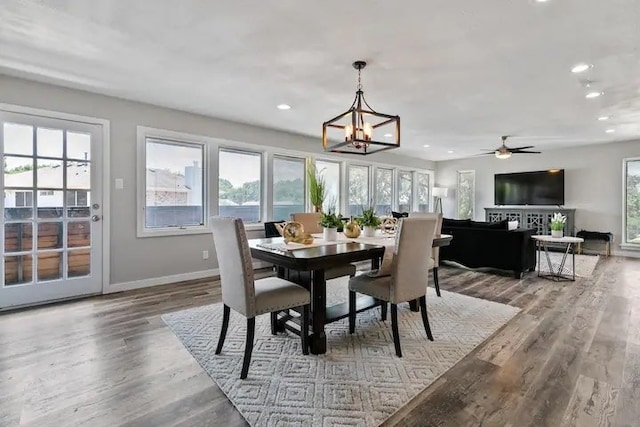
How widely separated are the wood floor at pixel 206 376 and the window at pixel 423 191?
5.98 meters

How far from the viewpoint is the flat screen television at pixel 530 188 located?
7477 millimetres

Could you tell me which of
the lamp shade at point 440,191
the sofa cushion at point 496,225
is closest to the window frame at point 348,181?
the lamp shade at point 440,191

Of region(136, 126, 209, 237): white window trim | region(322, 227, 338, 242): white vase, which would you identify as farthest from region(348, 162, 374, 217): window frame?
region(322, 227, 338, 242): white vase

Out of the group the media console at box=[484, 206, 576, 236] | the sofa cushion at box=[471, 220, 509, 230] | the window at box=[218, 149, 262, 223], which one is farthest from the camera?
the media console at box=[484, 206, 576, 236]

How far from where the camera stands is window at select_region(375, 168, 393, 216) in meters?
7.92

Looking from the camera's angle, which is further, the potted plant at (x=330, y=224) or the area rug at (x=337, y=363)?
the potted plant at (x=330, y=224)

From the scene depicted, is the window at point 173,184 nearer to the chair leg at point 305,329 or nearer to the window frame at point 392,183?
the chair leg at point 305,329

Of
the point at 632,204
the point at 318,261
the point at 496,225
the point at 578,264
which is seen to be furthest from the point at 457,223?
the point at 632,204

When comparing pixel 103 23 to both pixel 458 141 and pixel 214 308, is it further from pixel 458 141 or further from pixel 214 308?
pixel 458 141

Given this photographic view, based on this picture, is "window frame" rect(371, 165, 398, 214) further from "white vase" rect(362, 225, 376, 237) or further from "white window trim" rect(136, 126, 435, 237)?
"white vase" rect(362, 225, 376, 237)

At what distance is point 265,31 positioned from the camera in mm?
2406

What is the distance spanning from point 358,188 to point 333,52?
4844mm

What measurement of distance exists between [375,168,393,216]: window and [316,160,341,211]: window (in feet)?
4.53

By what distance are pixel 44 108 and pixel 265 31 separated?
276 cm
